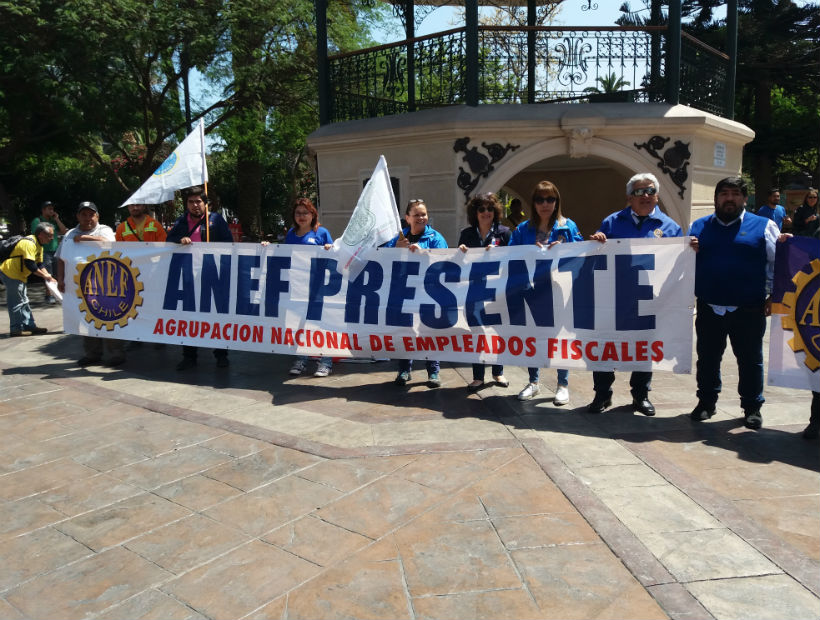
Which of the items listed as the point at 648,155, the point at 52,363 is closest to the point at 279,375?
the point at 52,363

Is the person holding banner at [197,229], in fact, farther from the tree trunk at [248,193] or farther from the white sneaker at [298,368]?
the tree trunk at [248,193]

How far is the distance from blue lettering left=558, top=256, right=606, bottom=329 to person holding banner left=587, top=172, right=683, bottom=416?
0.21m

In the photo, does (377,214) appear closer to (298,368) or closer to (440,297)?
(440,297)

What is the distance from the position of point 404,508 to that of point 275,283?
11.8 ft

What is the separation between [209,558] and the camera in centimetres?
343

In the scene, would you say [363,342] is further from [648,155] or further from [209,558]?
[648,155]

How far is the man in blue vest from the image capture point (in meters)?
5.02

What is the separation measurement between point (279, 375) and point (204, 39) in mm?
8465

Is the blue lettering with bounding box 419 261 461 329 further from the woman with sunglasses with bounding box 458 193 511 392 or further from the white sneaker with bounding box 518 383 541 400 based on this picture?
the white sneaker with bounding box 518 383 541 400

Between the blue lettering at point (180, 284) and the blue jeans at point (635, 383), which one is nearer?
the blue jeans at point (635, 383)

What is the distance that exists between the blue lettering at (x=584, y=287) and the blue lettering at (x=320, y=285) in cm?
229

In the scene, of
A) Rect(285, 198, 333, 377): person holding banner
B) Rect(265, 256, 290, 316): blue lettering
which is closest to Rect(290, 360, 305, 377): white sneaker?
Rect(285, 198, 333, 377): person holding banner

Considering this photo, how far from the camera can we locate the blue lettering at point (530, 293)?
582cm

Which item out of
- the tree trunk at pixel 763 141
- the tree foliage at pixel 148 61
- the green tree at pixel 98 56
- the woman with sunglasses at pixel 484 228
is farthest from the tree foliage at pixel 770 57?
the woman with sunglasses at pixel 484 228
